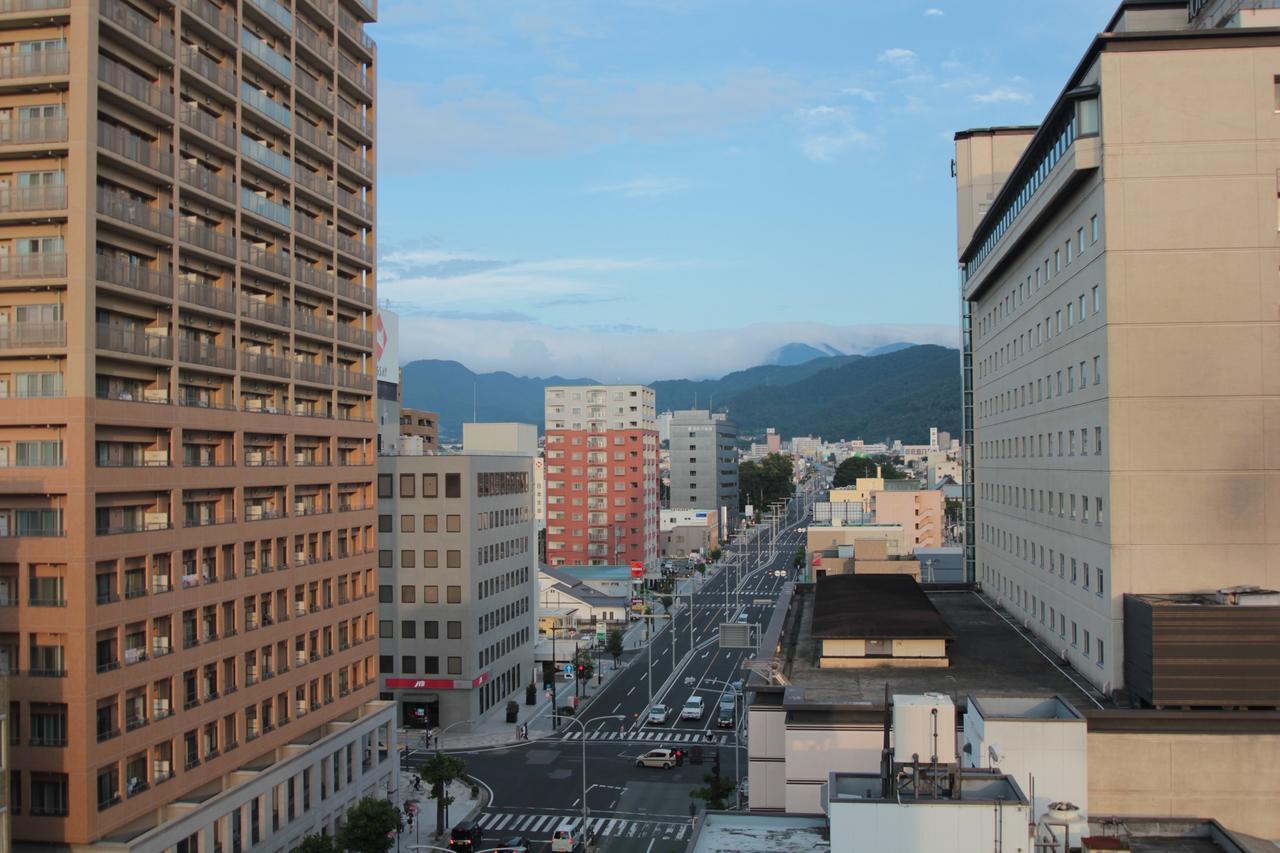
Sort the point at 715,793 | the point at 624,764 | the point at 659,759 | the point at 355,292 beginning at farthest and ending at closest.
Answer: the point at 624,764 → the point at 659,759 → the point at 355,292 → the point at 715,793

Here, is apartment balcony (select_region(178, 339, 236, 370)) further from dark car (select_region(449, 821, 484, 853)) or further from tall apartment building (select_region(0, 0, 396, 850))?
dark car (select_region(449, 821, 484, 853))

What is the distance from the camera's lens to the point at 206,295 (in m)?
46.6

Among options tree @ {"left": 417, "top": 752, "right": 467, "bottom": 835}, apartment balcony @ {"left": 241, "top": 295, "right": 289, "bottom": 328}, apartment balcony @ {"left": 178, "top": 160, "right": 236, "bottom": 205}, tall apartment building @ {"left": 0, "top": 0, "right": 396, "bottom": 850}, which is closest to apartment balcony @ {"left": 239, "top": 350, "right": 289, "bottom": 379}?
tall apartment building @ {"left": 0, "top": 0, "right": 396, "bottom": 850}

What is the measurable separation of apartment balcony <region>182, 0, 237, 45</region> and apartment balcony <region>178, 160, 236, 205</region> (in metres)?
5.90

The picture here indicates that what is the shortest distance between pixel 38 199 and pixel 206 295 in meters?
8.85

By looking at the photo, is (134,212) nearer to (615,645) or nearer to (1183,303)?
(1183,303)

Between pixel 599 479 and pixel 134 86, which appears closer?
A: pixel 134 86

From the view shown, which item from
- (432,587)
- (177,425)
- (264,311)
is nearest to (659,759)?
(432,587)

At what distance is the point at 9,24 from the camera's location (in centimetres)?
3872

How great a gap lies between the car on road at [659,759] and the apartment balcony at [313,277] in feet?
123

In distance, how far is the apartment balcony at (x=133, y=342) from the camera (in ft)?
131

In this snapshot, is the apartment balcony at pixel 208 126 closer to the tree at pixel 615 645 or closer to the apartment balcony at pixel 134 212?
the apartment balcony at pixel 134 212

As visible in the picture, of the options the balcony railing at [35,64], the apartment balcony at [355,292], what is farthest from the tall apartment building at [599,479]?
the balcony railing at [35,64]

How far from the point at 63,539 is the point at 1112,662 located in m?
38.8
